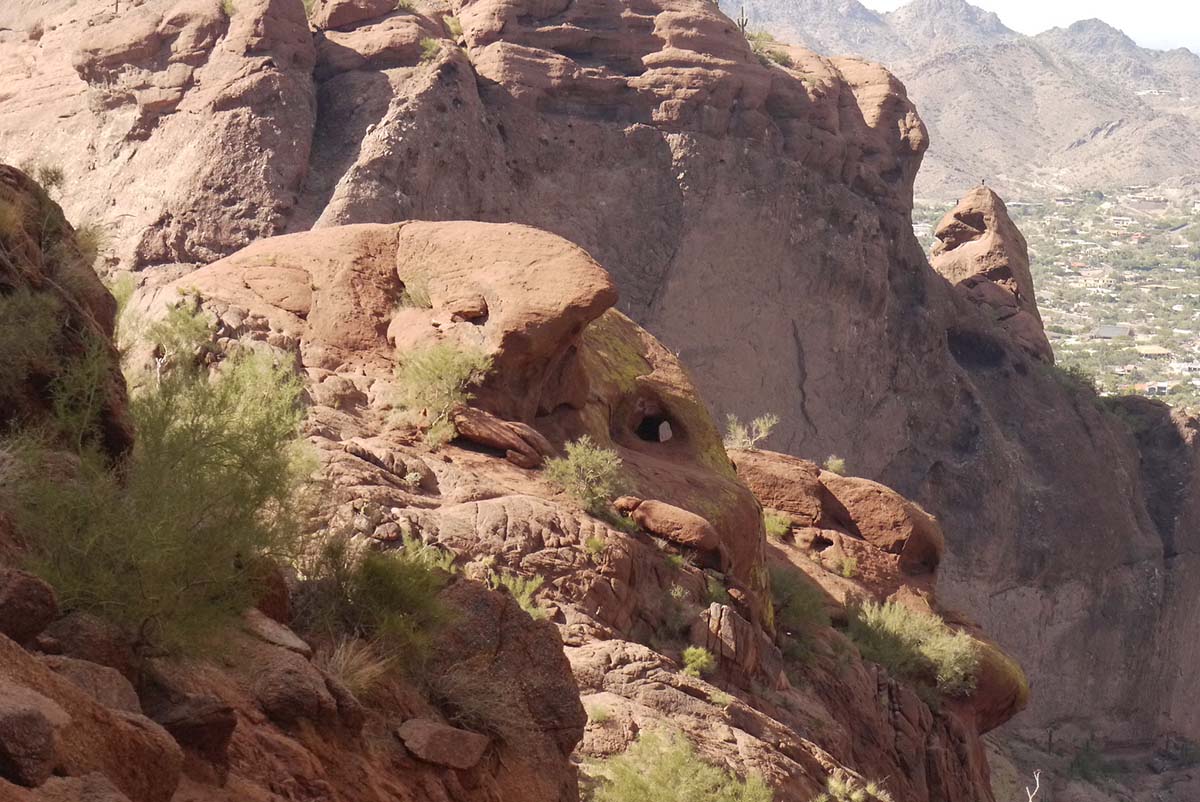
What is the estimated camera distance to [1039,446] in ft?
113

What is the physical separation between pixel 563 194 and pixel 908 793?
51.8ft

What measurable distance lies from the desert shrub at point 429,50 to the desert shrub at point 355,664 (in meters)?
20.7

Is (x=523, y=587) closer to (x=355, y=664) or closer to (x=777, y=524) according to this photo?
(x=355, y=664)

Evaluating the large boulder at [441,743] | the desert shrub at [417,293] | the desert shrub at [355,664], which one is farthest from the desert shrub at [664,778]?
the desert shrub at [417,293]

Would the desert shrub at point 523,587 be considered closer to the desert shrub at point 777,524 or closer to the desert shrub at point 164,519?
the desert shrub at point 164,519

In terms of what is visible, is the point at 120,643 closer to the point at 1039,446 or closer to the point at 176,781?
the point at 176,781

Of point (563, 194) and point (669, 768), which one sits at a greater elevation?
point (669, 768)

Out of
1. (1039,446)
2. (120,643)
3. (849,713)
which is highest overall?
(120,643)

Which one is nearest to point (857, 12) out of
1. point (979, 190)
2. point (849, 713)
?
point (979, 190)

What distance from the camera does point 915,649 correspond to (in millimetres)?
17391

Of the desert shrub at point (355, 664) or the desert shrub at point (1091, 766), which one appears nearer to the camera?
the desert shrub at point (355, 664)

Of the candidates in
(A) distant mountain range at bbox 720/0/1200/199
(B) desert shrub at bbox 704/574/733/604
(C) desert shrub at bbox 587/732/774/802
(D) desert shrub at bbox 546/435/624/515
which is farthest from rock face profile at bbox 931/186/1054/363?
(A) distant mountain range at bbox 720/0/1200/199

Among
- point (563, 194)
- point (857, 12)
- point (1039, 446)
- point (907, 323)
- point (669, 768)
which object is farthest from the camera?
point (857, 12)

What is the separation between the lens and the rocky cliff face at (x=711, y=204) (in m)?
25.5
